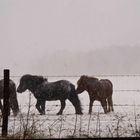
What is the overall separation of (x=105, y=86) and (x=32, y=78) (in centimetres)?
272

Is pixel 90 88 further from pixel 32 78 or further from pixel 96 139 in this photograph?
pixel 96 139

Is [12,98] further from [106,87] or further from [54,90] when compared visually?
[106,87]

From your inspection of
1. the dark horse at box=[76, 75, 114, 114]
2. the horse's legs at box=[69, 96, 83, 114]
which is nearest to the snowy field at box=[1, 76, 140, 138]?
the horse's legs at box=[69, 96, 83, 114]

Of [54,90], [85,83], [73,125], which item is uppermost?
[85,83]

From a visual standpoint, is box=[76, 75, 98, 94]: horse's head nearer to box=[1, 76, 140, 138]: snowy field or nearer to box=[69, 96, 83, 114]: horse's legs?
box=[69, 96, 83, 114]: horse's legs

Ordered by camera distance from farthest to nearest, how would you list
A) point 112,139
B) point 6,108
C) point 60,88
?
point 60,88, point 6,108, point 112,139

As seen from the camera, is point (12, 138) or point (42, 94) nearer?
point (12, 138)

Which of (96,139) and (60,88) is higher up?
(60,88)

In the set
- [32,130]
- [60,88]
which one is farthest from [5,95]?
[60,88]

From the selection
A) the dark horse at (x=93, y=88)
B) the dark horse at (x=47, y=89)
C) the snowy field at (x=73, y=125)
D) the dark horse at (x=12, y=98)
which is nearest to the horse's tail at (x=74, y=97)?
the dark horse at (x=47, y=89)

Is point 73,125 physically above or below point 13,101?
below

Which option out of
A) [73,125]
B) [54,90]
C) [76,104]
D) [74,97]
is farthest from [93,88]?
[73,125]

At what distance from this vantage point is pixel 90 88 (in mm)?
15320

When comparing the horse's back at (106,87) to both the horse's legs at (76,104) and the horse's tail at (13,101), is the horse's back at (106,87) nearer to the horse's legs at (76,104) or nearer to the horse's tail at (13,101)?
the horse's legs at (76,104)
